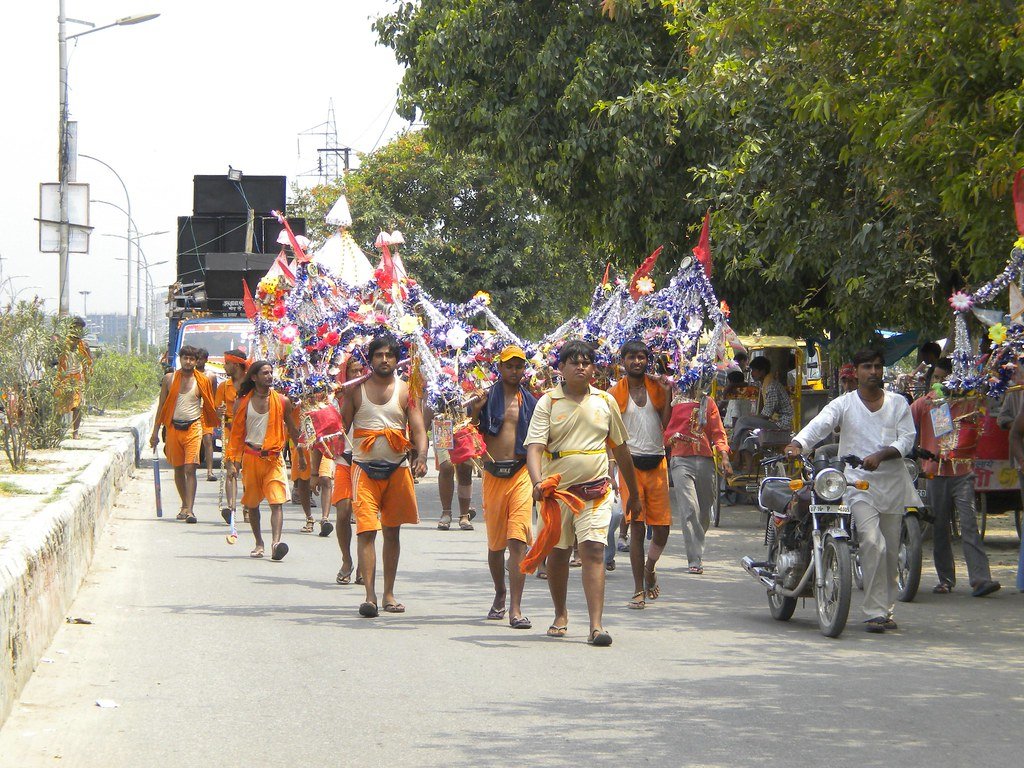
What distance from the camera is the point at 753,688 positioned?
7.25m

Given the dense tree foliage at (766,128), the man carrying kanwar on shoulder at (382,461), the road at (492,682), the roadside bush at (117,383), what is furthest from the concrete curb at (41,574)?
the roadside bush at (117,383)

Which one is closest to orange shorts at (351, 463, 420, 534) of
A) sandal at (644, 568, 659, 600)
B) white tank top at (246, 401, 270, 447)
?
sandal at (644, 568, 659, 600)

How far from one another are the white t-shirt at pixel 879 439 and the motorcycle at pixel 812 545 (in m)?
0.20

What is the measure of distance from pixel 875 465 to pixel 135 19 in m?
19.0

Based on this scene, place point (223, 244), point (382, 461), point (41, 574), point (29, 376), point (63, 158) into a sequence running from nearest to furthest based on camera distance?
point (41, 574) < point (382, 461) < point (29, 376) < point (63, 158) < point (223, 244)

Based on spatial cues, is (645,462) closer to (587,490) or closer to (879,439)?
(879,439)

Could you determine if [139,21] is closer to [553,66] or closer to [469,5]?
[469,5]

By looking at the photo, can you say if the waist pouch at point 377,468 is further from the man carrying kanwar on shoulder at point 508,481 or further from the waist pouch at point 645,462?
the waist pouch at point 645,462

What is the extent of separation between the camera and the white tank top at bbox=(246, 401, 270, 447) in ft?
42.9

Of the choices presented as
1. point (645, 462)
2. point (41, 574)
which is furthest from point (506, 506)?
point (41, 574)

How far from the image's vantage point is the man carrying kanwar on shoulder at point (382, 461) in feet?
31.9

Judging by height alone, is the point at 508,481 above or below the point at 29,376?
below

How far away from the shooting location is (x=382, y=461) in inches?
385

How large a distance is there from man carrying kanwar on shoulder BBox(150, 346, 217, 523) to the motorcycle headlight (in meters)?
8.86
